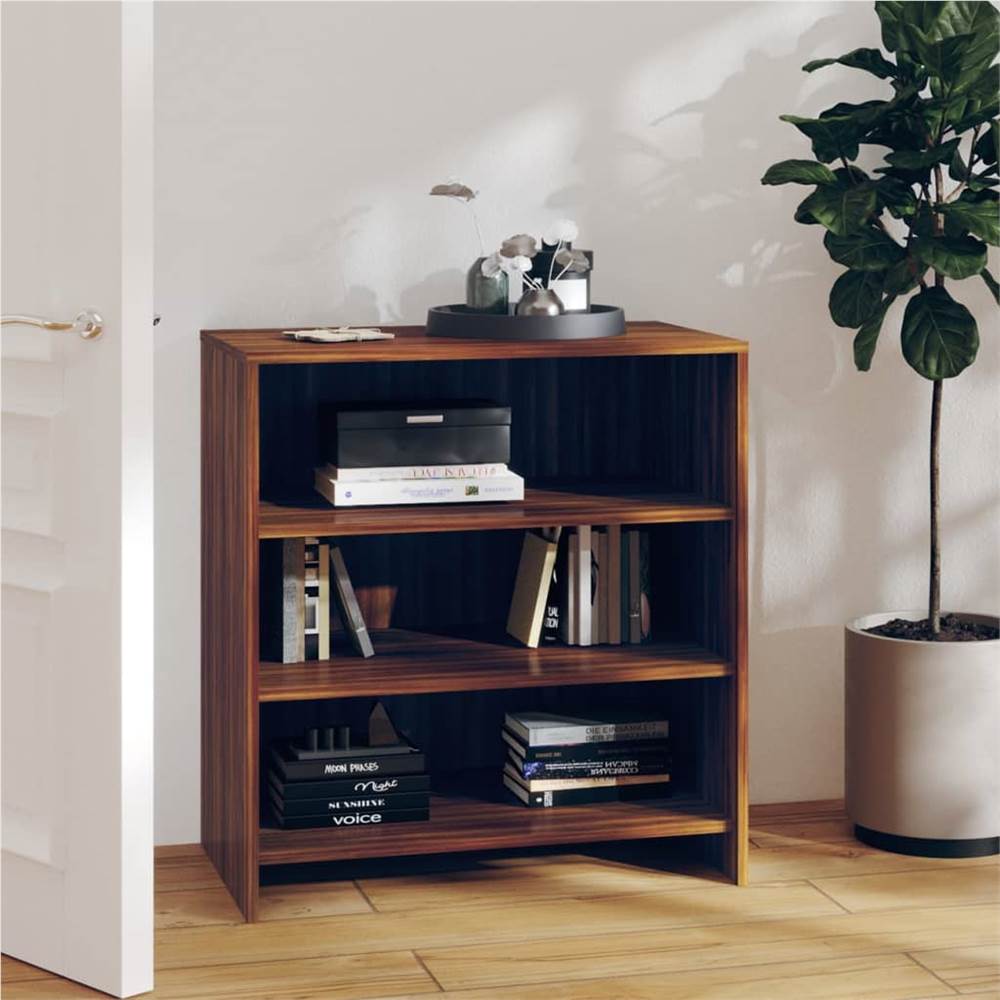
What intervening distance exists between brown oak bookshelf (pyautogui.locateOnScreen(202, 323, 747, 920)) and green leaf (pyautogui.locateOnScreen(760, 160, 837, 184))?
1.09 ft

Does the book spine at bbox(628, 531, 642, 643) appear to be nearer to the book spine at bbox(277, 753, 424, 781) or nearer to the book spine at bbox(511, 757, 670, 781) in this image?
the book spine at bbox(511, 757, 670, 781)

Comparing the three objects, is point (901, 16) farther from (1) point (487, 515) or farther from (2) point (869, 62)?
(1) point (487, 515)

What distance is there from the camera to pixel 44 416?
2707 mm

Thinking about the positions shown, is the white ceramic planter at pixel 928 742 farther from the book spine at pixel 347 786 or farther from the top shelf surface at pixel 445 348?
the book spine at pixel 347 786

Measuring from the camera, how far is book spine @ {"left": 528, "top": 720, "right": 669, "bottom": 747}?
3.35 meters

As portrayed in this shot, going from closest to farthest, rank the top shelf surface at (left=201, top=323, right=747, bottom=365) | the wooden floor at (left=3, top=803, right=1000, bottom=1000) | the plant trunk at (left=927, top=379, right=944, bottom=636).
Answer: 1. the wooden floor at (left=3, top=803, right=1000, bottom=1000)
2. the top shelf surface at (left=201, top=323, right=747, bottom=365)
3. the plant trunk at (left=927, top=379, right=944, bottom=636)

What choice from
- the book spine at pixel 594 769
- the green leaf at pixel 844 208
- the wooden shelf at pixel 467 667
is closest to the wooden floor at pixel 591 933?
the book spine at pixel 594 769

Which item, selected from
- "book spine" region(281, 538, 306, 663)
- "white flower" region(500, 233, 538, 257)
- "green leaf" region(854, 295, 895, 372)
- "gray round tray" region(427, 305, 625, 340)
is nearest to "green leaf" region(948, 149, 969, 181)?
"green leaf" region(854, 295, 895, 372)

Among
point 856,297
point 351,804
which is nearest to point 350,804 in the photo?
point 351,804

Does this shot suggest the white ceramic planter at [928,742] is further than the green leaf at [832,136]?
Yes

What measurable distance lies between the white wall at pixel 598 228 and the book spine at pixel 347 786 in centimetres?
34

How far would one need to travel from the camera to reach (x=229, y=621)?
3174mm

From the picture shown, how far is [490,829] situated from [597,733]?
296 mm

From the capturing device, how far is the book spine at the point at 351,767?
3240 mm
